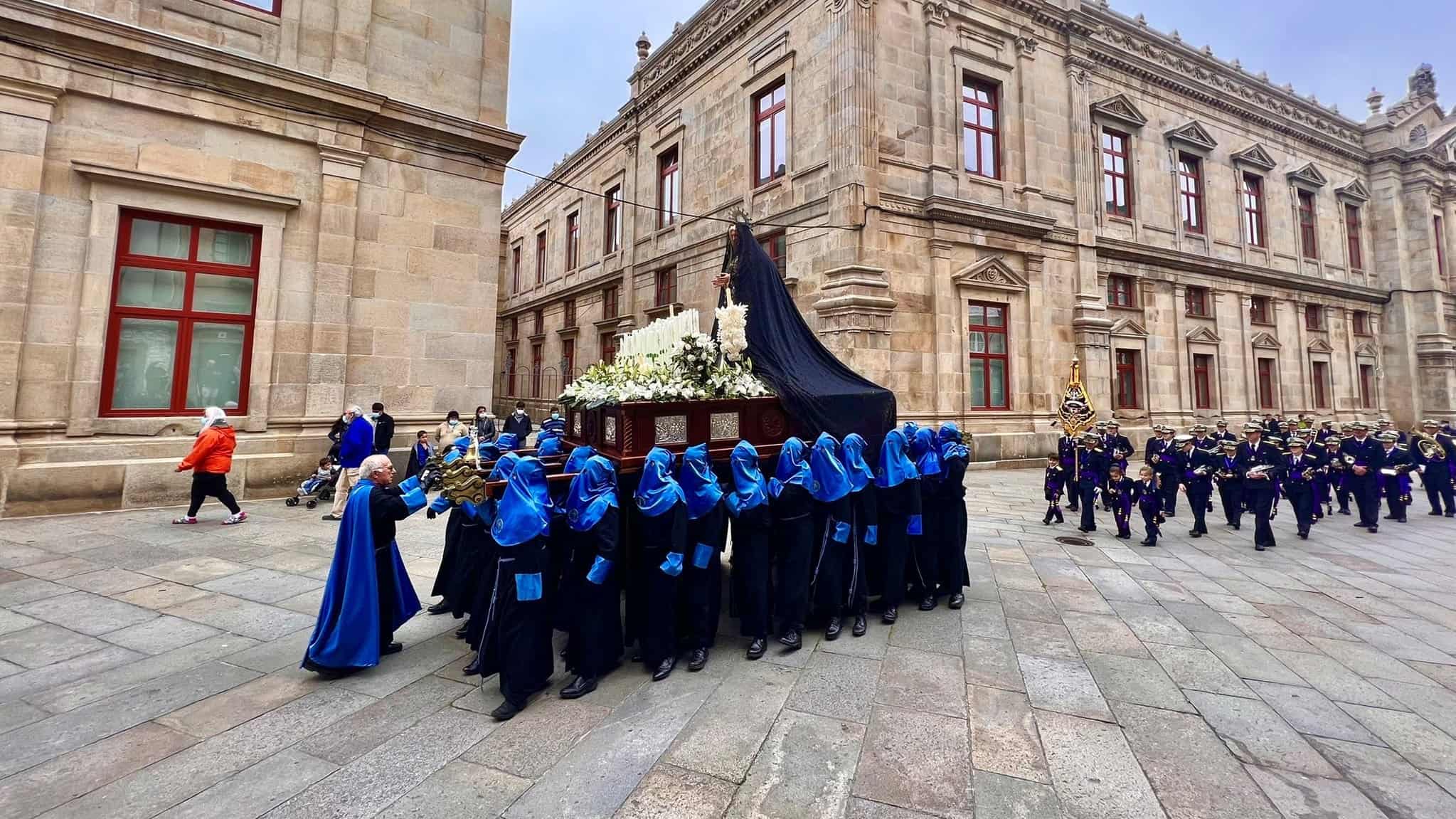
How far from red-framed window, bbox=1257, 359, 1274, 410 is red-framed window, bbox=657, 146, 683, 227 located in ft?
76.4

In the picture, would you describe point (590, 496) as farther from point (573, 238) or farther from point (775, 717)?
point (573, 238)

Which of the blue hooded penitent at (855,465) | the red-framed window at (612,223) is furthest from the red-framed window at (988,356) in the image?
the red-framed window at (612,223)

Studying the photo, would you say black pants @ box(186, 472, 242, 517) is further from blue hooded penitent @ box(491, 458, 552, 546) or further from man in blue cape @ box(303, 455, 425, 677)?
blue hooded penitent @ box(491, 458, 552, 546)

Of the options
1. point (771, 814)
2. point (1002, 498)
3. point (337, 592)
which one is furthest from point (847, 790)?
point (1002, 498)

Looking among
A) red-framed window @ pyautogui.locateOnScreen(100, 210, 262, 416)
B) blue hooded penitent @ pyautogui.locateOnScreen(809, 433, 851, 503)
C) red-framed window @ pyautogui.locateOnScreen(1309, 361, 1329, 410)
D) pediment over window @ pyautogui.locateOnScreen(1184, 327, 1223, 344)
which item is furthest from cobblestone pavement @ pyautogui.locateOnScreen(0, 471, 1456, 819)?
red-framed window @ pyautogui.locateOnScreen(1309, 361, 1329, 410)

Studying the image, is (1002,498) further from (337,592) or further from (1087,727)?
(337,592)

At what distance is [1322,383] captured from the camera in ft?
80.1

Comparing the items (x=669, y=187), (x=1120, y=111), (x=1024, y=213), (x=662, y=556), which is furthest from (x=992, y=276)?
(x=662, y=556)

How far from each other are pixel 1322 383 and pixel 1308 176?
8754 mm

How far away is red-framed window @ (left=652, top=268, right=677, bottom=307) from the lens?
20234 mm

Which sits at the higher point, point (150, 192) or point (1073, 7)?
point (1073, 7)

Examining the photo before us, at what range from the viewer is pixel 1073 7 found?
17750 millimetres

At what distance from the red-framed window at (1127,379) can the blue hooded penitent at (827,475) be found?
61.0ft

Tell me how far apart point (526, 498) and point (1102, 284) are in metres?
20.7
